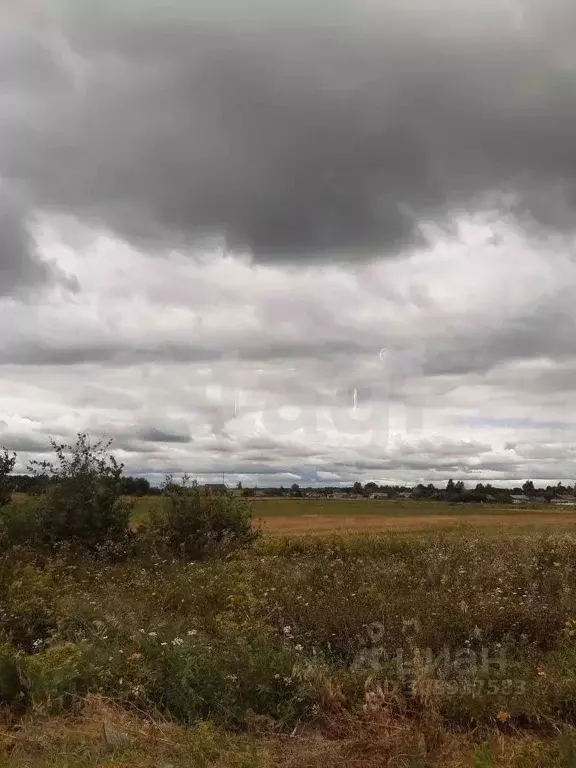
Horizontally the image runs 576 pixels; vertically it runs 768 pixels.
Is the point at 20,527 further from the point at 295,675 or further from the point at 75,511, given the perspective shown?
the point at 295,675

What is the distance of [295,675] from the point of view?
6.84 m

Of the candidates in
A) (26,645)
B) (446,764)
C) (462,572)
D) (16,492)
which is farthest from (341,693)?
(16,492)

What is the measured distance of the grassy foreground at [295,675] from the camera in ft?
18.0

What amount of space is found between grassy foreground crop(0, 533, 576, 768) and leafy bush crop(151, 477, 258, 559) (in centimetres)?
692

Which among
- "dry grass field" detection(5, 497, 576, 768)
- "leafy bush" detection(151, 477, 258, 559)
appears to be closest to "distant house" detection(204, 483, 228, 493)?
"leafy bush" detection(151, 477, 258, 559)

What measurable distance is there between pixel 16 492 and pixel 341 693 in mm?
19160

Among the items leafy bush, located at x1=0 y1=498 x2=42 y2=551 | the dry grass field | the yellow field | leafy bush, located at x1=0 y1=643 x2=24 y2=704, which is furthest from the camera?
the yellow field

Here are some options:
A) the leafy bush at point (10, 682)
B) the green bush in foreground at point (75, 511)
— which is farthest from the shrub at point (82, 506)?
the leafy bush at point (10, 682)

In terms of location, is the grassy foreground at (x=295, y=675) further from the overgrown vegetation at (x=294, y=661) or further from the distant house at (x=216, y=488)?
the distant house at (x=216, y=488)

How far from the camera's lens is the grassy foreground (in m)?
5.50

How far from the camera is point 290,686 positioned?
682 cm

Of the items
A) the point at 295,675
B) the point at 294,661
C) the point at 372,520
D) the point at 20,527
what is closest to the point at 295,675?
the point at 295,675

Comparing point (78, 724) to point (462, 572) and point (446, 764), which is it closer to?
point (446, 764)

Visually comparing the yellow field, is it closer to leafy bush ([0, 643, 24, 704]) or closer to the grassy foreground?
the grassy foreground
